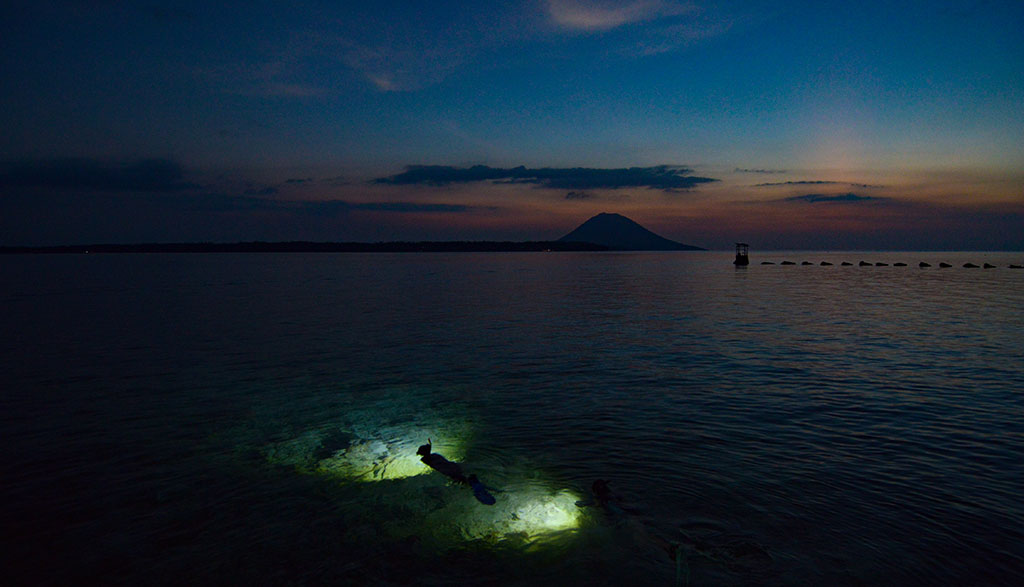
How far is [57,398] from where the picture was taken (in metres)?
19.2

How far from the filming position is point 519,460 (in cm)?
1348

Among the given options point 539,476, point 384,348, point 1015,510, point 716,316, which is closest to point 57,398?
point 384,348

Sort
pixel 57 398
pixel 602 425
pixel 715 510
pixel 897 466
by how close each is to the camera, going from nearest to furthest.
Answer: pixel 715 510 < pixel 897 466 < pixel 602 425 < pixel 57 398

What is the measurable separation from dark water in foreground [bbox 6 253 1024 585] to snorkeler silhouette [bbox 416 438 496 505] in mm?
282

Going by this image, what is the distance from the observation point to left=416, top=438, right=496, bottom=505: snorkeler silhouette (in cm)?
1135

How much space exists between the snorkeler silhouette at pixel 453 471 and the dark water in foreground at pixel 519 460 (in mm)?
282

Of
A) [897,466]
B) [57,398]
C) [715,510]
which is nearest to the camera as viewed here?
[715,510]

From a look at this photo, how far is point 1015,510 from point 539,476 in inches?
385

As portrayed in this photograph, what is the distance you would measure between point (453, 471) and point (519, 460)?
1.89 meters

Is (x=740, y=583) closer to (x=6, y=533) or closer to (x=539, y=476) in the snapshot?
(x=539, y=476)

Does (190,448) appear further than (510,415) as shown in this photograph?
No

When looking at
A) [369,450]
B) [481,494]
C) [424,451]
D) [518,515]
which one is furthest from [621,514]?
[369,450]

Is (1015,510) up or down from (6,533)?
up

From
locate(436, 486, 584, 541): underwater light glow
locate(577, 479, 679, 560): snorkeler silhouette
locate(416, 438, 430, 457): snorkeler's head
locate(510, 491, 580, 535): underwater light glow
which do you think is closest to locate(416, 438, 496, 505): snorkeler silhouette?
locate(416, 438, 430, 457): snorkeler's head
